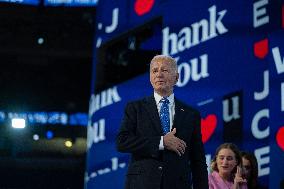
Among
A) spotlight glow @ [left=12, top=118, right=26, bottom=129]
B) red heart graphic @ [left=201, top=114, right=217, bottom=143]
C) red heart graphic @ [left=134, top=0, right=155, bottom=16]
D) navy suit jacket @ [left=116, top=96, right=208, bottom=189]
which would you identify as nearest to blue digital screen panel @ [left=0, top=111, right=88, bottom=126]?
spotlight glow @ [left=12, top=118, right=26, bottom=129]

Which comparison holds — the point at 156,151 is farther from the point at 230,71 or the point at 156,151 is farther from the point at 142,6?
the point at 142,6

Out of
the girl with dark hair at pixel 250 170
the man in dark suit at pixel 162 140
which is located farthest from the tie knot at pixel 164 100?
the girl with dark hair at pixel 250 170

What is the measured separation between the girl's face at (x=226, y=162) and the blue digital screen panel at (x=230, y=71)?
57cm

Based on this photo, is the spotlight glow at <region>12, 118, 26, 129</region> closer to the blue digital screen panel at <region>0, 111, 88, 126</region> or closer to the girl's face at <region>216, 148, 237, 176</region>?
the blue digital screen panel at <region>0, 111, 88, 126</region>

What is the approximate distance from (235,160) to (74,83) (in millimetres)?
9357

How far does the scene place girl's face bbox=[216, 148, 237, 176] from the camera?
3119mm

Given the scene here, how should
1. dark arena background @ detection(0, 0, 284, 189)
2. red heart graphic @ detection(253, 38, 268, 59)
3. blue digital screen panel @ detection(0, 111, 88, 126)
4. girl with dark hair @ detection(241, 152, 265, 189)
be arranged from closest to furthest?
girl with dark hair @ detection(241, 152, 265, 189) → dark arena background @ detection(0, 0, 284, 189) → red heart graphic @ detection(253, 38, 268, 59) → blue digital screen panel @ detection(0, 111, 88, 126)

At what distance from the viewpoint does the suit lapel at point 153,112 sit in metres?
1.78

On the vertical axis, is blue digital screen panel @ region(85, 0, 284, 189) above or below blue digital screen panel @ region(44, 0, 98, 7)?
below

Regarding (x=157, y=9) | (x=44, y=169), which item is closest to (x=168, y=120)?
(x=157, y=9)

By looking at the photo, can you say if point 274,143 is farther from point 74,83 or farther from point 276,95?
point 74,83

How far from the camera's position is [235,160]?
314 cm

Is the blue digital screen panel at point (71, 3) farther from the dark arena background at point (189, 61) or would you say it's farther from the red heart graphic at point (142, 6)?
the red heart graphic at point (142, 6)

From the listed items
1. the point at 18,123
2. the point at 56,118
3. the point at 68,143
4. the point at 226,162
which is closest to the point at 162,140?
the point at 226,162
